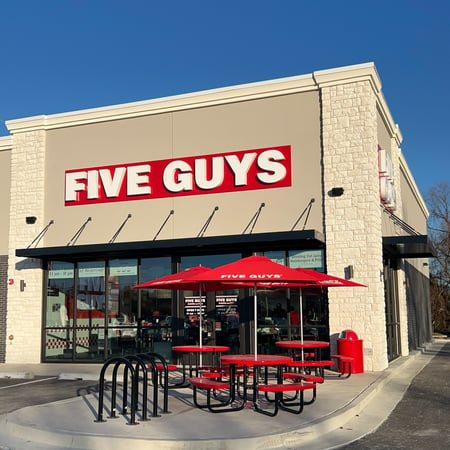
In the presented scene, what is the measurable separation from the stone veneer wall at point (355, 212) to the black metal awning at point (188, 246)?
0.76m

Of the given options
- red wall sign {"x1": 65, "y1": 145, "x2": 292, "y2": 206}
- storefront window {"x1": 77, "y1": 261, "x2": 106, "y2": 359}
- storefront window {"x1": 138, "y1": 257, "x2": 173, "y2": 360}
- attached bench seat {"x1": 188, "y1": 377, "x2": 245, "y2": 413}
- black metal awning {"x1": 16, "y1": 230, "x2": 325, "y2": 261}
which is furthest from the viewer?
storefront window {"x1": 77, "y1": 261, "x2": 106, "y2": 359}

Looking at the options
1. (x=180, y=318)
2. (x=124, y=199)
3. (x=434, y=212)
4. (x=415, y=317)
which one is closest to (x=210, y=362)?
(x=180, y=318)

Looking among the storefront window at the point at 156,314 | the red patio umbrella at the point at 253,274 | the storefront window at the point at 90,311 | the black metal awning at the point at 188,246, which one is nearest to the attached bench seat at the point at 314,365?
the red patio umbrella at the point at 253,274

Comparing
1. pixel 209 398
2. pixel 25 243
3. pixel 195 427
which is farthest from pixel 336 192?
pixel 25 243

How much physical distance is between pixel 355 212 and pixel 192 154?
485 cm

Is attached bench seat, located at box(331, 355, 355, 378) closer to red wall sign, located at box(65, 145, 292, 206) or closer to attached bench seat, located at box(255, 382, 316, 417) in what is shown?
attached bench seat, located at box(255, 382, 316, 417)

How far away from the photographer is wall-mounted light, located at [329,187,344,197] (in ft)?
49.4

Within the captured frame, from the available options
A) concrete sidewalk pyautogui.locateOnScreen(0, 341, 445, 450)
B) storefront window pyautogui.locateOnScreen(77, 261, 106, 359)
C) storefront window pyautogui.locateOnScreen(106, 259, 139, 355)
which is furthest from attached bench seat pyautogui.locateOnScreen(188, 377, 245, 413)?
storefront window pyautogui.locateOnScreen(77, 261, 106, 359)

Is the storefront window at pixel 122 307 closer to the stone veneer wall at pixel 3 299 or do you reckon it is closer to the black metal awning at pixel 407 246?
the stone veneer wall at pixel 3 299

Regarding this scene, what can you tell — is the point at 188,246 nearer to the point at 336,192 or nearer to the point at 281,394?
the point at 336,192

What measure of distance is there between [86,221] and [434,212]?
1692 inches

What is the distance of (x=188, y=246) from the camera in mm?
15750

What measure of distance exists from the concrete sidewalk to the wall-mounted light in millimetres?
5651

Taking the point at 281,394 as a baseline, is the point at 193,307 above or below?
above
